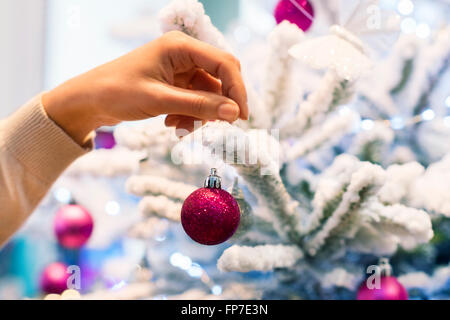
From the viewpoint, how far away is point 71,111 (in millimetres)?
481

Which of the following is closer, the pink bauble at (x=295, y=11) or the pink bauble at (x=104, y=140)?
the pink bauble at (x=295, y=11)

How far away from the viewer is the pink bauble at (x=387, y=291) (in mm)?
556

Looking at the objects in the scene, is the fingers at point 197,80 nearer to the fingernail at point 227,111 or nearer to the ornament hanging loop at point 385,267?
the fingernail at point 227,111

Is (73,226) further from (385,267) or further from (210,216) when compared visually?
(385,267)

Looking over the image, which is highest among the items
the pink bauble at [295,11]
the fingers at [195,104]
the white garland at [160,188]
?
the pink bauble at [295,11]

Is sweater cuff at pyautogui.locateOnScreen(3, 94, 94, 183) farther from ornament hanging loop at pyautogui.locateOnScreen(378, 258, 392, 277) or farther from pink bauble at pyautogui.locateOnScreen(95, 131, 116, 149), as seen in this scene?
ornament hanging loop at pyautogui.locateOnScreen(378, 258, 392, 277)

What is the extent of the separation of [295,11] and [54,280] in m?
0.63

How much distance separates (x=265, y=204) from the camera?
20.9 inches

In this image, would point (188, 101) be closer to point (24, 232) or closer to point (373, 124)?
point (373, 124)

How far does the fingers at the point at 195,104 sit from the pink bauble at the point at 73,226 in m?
0.41

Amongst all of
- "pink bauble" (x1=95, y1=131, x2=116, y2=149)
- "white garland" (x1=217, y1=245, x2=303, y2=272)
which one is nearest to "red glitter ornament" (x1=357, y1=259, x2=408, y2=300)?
"white garland" (x1=217, y1=245, x2=303, y2=272)

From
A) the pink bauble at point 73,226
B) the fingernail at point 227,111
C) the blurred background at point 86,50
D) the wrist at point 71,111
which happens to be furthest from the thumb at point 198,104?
the pink bauble at point 73,226

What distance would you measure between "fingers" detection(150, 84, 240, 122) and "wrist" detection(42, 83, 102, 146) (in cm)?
10

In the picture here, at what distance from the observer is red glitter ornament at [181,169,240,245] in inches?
16.0
